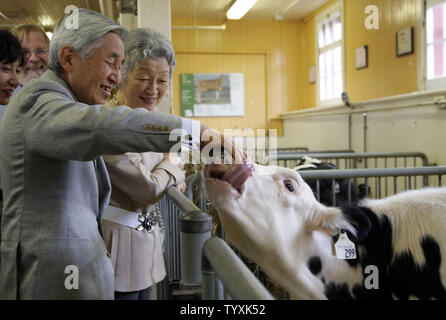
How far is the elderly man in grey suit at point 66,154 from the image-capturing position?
937mm

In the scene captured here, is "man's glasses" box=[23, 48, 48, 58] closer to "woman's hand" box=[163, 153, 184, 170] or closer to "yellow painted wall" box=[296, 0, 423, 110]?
"woman's hand" box=[163, 153, 184, 170]

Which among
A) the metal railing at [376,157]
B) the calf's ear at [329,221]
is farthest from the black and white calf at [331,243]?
the metal railing at [376,157]

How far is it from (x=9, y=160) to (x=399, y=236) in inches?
63.5

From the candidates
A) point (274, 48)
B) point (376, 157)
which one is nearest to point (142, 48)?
point (376, 157)

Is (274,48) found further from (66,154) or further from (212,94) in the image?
(66,154)

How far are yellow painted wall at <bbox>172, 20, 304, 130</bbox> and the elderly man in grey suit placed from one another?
30.3ft

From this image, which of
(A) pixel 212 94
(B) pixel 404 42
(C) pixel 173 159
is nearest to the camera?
(C) pixel 173 159

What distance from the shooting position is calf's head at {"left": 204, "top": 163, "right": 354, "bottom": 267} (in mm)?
1538

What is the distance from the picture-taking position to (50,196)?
1106 mm

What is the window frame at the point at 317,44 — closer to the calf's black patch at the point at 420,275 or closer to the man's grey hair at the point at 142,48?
the calf's black patch at the point at 420,275

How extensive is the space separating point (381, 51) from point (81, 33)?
22.0 ft

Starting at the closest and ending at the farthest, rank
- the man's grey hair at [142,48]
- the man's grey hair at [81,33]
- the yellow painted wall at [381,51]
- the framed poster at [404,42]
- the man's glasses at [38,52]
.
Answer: the man's grey hair at [81,33] < the man's grey hair at [142,48] < the man's glasses at [38,52] < the framed poster at [404,42] < the yellow painted wall at [381,51]

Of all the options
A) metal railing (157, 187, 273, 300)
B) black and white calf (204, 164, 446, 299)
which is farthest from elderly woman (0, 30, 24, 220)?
black and white calf (204, 164, 446, 299)

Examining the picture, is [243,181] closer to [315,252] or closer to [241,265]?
[315,252]
